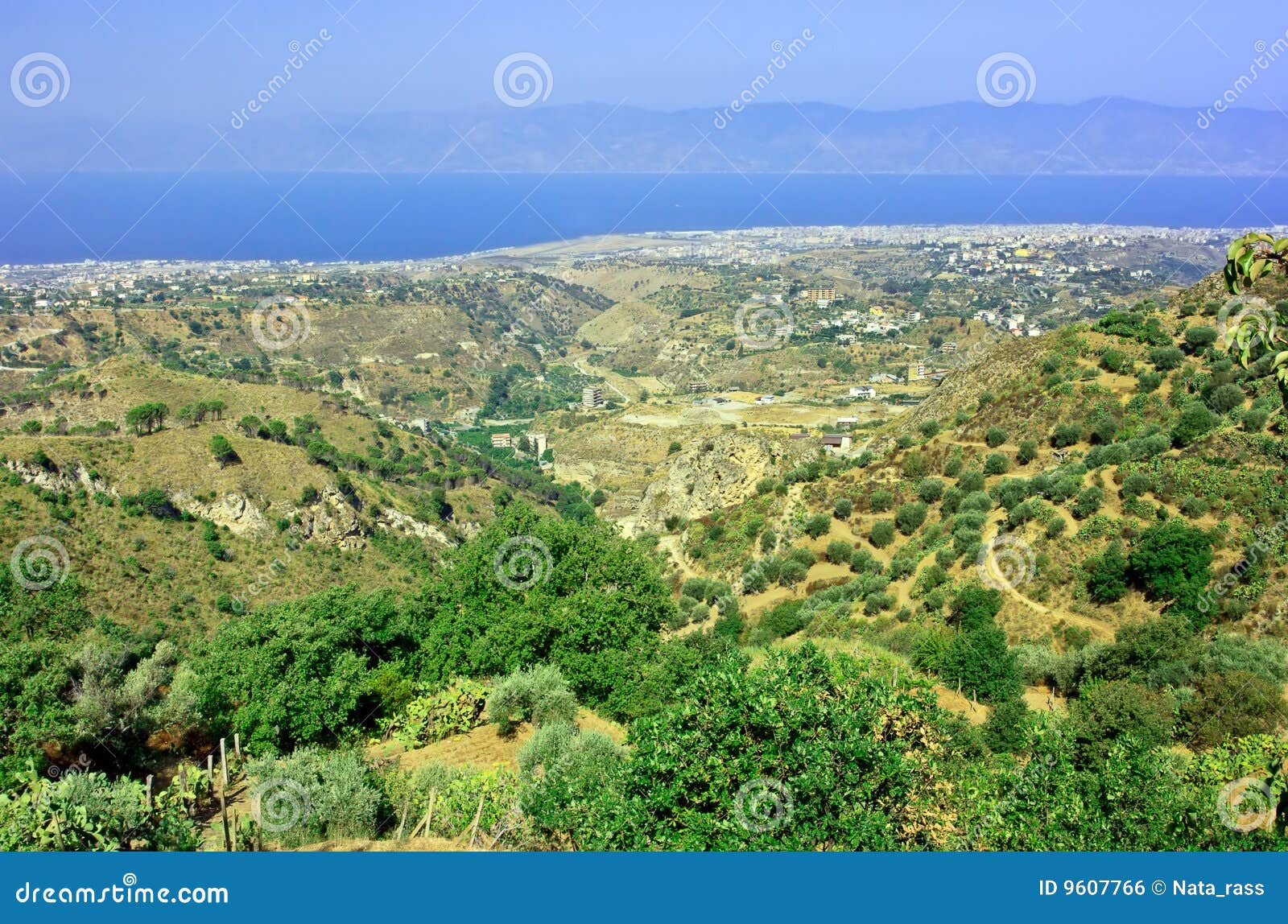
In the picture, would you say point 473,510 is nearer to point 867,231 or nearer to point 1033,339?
point 1033,339

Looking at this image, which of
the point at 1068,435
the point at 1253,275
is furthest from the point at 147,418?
the point at 1253,275

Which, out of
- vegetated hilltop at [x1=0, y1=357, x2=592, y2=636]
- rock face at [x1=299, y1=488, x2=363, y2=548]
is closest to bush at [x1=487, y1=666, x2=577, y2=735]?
vegetated hilltop at [x1=0, y1=357, x2=592, y2=636]

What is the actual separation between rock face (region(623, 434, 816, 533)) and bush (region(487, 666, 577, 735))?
2292 cm

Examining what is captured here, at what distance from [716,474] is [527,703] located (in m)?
25.0

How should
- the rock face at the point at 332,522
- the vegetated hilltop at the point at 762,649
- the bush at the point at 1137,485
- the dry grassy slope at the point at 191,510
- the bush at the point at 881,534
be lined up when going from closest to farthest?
the vegetated hilltop at the point at 762,649
the bush at the point at 1137,485
the bush at the point at 881,534
the dry grassy slope at the point at 191,510
the rock face at the point at 332,522

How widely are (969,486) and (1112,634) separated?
28.3 feet

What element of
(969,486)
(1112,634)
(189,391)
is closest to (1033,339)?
(969,486)

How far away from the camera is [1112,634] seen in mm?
17750

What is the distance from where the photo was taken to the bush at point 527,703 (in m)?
12.8

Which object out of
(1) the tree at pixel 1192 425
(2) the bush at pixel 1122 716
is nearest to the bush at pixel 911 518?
(1) the tree at pixel 1192 425

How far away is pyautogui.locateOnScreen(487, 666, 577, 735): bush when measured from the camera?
42.0 feet

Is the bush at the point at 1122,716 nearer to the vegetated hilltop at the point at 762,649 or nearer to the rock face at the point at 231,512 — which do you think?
the vegetated hilltop at the point at 762,649

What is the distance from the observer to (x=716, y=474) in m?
37.4

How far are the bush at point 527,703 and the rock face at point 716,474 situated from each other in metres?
22.9
